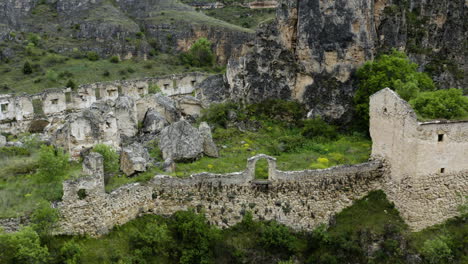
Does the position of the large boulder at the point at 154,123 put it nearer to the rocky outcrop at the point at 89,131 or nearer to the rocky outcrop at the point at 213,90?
the rocky outcrop at the point at 89,131

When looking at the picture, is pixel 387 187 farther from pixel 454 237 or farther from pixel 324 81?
pixel 324 81

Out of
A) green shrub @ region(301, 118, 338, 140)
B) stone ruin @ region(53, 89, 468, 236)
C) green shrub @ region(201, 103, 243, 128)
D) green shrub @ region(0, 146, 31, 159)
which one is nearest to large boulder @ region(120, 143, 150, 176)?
stone ruin @ region(53, 89, 468, 236)

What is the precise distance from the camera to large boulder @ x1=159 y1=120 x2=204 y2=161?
23.1 m

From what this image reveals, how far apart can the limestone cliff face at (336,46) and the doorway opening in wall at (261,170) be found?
29.9 ft

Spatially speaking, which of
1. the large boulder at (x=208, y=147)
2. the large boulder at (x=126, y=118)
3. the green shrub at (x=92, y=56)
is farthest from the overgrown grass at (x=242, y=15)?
the large boulder at (x=208, y=147)

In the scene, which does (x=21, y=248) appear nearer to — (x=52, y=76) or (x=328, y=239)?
(x=328, y=239)

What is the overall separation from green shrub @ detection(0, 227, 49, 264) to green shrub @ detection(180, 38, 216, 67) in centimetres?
4835

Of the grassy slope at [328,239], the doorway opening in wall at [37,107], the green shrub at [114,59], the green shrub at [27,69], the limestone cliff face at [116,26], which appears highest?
the limestone cliff face at [116,26]

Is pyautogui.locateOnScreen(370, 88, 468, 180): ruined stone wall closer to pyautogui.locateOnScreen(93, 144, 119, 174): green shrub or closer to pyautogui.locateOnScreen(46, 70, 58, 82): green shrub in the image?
pyautogui.locateOnScreen(93, 144, 119, 174): green shrub

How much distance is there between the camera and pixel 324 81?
30391mm

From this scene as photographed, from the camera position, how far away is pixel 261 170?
70.7 ft

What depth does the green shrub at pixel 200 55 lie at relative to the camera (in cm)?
6297

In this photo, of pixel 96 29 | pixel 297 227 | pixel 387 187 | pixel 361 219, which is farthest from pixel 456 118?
pixel 96 29

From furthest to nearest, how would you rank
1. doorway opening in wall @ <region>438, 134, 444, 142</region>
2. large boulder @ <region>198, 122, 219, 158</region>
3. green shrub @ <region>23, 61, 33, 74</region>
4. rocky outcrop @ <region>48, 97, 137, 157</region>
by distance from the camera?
green shrub @ <region>23, 61, 33, 74</region> < rocky outcrop @ <region>48, 97, 137, 157</region> < large boulder @ <region>198, 122, 219, 158</region> < doorway opening in wall @ <region>438, 134, 444, 142</region>
